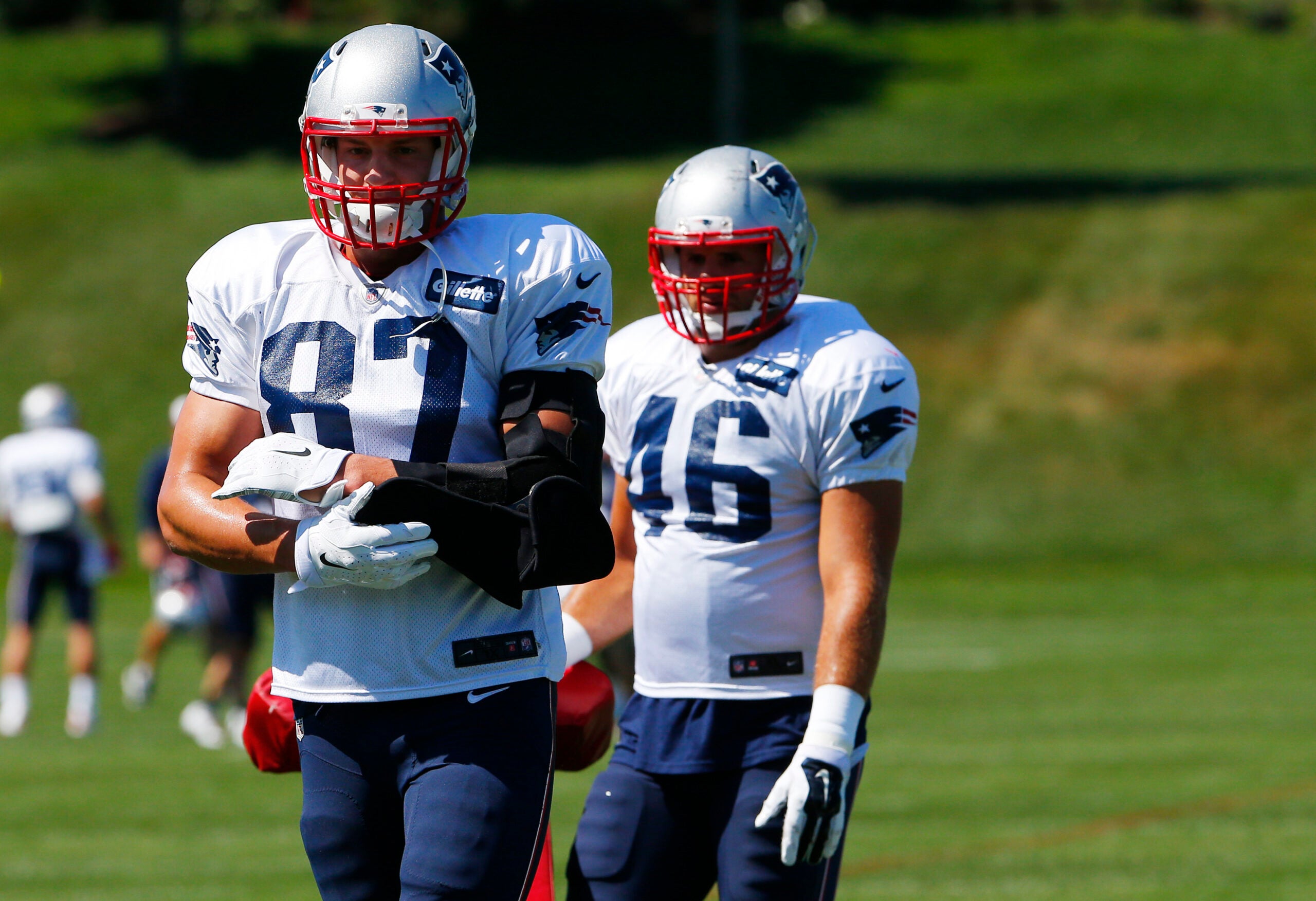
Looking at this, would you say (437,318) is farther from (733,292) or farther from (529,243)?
(733,292)

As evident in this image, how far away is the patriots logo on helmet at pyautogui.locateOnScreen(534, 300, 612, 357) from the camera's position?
2990 millimetres

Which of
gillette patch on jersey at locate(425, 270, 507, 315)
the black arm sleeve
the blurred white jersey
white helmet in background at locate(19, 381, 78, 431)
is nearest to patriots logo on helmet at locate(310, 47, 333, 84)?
gillette patch on jersey at locate(425, 270, 507, 315)

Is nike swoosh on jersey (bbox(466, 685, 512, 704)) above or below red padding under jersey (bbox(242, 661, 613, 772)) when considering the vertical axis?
above

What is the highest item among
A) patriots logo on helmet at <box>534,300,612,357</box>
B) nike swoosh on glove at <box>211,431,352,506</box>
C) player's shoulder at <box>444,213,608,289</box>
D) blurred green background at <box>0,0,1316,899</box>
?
player's shoulder at <box>444,213,608,289</box>

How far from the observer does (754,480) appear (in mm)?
3691

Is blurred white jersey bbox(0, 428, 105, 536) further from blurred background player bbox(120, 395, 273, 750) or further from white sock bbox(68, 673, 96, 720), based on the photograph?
white sock bbox(68, 673, 96, 720)

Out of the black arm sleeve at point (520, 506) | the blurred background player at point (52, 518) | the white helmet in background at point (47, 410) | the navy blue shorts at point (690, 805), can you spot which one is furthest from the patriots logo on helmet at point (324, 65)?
the white helmet in background at point (47, 410)

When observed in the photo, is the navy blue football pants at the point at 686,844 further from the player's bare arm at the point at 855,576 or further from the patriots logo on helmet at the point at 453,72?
the patriots logo on helmet at the point at 453,72

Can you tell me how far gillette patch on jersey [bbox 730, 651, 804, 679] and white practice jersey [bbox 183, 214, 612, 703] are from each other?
0.74 meters

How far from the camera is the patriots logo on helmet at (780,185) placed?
392 cm

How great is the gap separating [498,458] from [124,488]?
20.4 metres

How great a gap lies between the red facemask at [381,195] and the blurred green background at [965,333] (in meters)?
4.13

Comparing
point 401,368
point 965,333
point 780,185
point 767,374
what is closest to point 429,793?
point 401,368

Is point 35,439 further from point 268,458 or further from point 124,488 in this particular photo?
point 124,488
